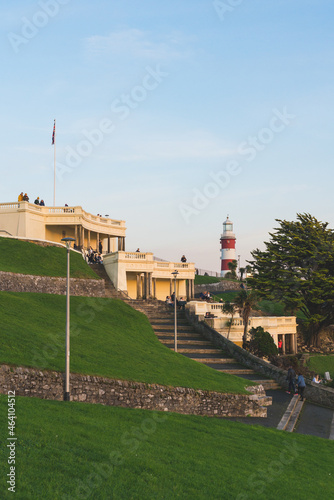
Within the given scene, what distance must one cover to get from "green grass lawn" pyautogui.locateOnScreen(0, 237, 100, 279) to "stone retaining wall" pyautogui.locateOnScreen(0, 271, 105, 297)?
834 millimetres

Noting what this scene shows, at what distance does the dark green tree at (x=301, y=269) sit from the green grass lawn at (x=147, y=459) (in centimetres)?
3437

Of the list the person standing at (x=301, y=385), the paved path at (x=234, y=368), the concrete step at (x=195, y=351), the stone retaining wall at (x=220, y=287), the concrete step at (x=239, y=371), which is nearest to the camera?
the paved path at (x=234, y=368)

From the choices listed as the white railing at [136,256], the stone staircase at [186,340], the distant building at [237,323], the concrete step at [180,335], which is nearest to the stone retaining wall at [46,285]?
the stone staircase at [186,340]

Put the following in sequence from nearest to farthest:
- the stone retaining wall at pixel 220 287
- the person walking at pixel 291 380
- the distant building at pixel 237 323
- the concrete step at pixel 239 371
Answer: the person walking at pixel 291 380
the concrete step at pixel 239 371
the distant building at pixel 237 323
the stone retaining wall at pixel 220 287

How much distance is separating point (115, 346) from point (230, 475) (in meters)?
15.6

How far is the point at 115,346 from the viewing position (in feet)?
98.1

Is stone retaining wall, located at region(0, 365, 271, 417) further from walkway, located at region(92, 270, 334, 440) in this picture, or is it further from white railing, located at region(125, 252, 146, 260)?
white railing, located at region(125, 252, 146, 260)

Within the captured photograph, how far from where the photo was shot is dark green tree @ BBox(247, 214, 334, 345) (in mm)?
54469

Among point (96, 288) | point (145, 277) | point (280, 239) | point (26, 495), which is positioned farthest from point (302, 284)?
point (26, 495)

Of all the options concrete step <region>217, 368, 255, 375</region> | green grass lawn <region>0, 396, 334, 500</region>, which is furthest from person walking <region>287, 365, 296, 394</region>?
green grass lawn <region>0, 396, 334, 500</region>

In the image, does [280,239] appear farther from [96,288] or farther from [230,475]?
[230,475]

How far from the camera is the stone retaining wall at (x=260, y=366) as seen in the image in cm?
3506

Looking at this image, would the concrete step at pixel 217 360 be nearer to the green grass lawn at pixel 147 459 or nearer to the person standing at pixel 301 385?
the person standing at pixel 301 385

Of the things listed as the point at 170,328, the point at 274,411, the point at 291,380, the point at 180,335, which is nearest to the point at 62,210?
the point at 170,328
